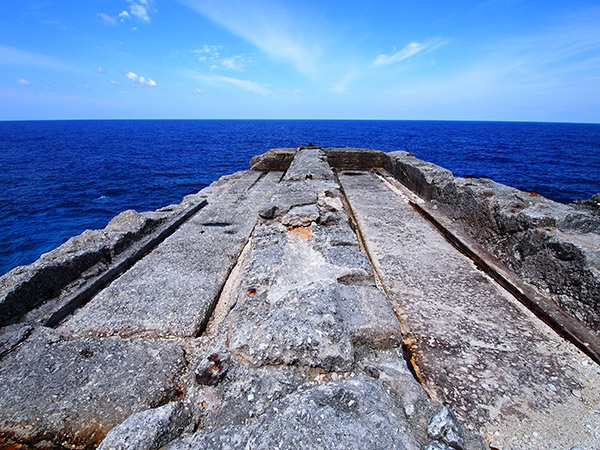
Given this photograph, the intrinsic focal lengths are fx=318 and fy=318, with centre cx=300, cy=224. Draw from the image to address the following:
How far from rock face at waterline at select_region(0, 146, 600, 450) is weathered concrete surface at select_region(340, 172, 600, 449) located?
0.5 inches

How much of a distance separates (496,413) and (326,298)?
123cm

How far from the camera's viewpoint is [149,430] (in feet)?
4.65

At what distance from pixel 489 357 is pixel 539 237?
166cm

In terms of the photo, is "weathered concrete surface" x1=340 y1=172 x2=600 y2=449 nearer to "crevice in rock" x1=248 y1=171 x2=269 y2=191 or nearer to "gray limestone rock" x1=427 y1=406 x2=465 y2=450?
"gray limestone rock" x1=427 y1=406 x2=465 y2=450

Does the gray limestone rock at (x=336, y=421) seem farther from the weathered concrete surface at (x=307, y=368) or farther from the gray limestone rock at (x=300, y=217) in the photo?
the gray limestone rock at (x=300, y=217)

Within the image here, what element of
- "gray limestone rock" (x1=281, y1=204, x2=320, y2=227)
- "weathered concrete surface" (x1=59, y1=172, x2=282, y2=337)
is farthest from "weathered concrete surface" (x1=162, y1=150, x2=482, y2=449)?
"gray limestone rock" (x1=281, y1=204, x2=320, y2=227)

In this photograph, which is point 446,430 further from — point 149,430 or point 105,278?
point 105,278

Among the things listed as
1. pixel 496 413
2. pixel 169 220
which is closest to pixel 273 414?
pixel 496 413

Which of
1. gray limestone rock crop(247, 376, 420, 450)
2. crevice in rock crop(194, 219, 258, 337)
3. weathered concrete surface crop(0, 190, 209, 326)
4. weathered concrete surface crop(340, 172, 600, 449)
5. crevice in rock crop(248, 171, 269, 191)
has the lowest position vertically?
crevice in rock crop(194, 219, 258, 337)

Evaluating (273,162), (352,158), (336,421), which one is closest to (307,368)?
(336,421)

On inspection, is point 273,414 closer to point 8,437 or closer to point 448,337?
point 8,437

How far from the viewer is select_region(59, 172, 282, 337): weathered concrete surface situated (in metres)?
2.63

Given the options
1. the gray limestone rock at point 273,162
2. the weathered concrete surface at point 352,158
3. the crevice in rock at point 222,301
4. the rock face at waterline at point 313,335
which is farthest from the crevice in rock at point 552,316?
the gray limestone rock at point 273,162

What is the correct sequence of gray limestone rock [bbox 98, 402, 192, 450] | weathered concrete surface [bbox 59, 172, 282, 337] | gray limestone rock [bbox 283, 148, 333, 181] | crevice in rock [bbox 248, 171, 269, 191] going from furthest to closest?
1. crevice in rock [bbox 248, 171, 269, 191]
2. gray limestone rock [bbox 283, 148, 333, 181]
3. weathered concrete surface [bbox 59, 172, 282, 337]
4. gray limestone rock [bbox 98, 402, 192, 450]
